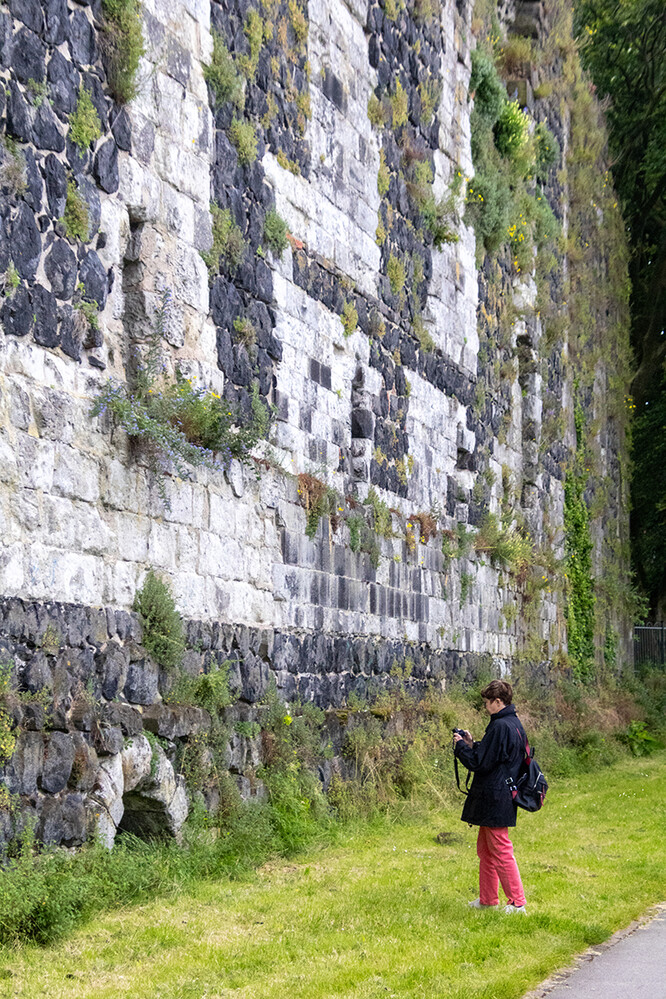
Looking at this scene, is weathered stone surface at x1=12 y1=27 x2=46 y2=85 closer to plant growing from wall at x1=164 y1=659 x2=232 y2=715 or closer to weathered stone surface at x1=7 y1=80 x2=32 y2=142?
weathered stone surface at x1=7 y1=80 x2=32 y2=142

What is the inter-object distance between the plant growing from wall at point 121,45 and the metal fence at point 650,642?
2237 cm

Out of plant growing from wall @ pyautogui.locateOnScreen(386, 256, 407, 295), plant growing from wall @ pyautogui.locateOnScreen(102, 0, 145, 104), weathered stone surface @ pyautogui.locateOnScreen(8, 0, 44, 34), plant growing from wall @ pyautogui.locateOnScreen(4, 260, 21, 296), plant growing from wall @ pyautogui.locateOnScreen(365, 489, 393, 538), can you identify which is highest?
plant growing from wall @ pyautogui.locateOnScreen(386, 256, 407, 295)

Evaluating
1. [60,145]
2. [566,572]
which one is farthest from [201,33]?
[566,572]

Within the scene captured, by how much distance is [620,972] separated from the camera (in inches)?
236

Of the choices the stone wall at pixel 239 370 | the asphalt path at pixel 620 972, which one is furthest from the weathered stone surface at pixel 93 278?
the asphalt path at pixel 620 972

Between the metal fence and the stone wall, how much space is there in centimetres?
1247

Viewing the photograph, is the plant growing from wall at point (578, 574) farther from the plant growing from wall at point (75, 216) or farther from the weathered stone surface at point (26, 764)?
the weathered stone surface at point (26, 764)

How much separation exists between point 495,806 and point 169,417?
3497 mm

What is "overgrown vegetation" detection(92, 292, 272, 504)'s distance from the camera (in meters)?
7.94

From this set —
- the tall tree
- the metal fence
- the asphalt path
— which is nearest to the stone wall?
the asphalt path

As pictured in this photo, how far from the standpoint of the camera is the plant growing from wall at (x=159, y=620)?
26.3ft

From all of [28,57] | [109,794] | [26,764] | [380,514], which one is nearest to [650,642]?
[380,514]

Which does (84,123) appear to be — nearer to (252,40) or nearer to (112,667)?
(252,40)

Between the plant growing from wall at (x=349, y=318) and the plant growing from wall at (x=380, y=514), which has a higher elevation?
the plant growing from wall at (x=349, y=318)
